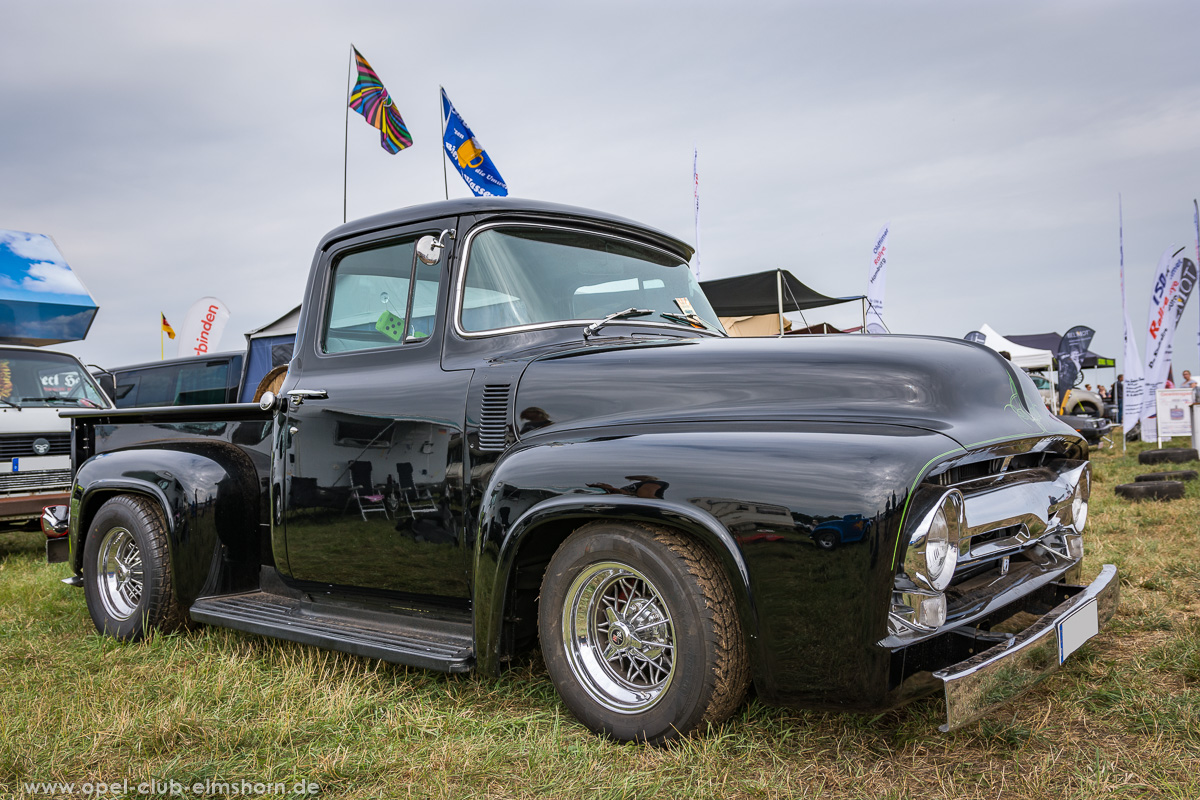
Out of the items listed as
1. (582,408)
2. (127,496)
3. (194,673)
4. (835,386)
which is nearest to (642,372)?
(582,408)

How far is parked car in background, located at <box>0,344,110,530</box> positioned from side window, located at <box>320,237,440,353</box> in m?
4.94

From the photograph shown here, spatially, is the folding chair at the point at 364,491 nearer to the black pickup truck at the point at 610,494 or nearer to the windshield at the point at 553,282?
the black pickup truck at the point at 610,494

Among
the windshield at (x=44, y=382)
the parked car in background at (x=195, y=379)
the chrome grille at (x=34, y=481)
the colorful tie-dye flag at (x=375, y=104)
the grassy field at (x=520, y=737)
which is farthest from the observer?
the parked car in background at (x=195, y=379)

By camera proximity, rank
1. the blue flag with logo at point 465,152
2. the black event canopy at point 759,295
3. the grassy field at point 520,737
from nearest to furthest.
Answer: the grassy field at point 520,737, the blue flag with logo at point 465,152, the black event canopy at point 759,295

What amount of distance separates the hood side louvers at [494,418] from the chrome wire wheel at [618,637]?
0.66 metres

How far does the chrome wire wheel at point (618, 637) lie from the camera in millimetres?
2668

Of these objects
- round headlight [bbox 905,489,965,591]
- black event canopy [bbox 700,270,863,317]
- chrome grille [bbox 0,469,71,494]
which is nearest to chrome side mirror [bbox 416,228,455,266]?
round headlight [bbox 905,489,965,591]

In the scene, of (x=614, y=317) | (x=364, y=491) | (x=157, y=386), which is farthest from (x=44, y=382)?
(x=614, y=317)

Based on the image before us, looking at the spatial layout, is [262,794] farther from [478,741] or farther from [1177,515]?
[1177,515]

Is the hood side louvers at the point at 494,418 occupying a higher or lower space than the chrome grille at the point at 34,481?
higher

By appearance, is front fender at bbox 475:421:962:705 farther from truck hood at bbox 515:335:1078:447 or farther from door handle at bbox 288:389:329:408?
door handle at bbox 288:389:329:408

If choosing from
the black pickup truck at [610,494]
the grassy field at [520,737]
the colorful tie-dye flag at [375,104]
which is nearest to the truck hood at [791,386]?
the black pickup truck at [610,494]

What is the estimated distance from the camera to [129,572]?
449 centimetres

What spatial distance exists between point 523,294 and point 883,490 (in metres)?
1.76
